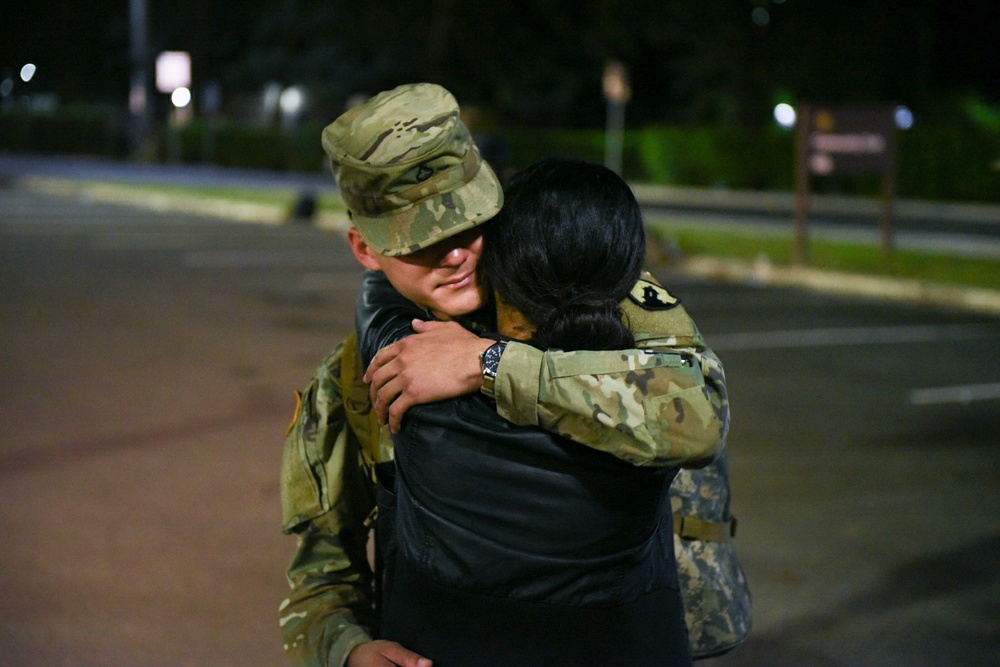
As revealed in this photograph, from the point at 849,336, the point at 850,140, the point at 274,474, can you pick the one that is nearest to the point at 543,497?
the point at 274,474

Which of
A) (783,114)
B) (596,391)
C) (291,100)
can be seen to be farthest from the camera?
(291,100)

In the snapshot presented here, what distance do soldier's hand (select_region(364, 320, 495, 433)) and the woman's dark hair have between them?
0.10 metres

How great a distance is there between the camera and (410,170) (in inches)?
73.0

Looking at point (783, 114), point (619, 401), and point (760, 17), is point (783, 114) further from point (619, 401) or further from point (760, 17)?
point (619, 401)

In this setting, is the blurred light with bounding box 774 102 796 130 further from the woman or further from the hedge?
the woman

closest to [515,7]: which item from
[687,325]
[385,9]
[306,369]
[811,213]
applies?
[385,9]

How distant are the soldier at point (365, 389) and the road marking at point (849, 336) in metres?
8.35

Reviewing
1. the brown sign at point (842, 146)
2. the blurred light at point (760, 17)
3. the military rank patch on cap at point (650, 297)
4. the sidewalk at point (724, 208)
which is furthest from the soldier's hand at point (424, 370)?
the blurred light at point (760, 17)

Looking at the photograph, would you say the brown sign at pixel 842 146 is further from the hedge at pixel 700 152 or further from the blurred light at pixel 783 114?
the blurred light at pixel 783 114

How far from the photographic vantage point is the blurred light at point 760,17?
133 ft

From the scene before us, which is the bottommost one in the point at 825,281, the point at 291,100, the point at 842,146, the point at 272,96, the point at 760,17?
the point at 272,96

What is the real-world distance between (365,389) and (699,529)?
60 centimetres

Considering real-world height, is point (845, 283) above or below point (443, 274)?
below

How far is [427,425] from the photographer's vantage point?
5.67 feet
